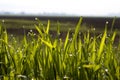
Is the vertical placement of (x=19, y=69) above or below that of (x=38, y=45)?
below

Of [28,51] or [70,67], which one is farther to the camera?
[28,51]

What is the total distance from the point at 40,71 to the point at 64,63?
19cm

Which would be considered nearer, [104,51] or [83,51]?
[83,51]

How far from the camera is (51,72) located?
9.20 feet

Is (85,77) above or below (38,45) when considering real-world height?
below

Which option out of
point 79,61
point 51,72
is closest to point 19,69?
point 51,72

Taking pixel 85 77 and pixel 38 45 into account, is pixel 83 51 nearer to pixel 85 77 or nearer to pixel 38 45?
pixel 85 77

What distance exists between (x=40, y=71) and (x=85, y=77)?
35 centimetres

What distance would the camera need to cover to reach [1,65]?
3.10 meters

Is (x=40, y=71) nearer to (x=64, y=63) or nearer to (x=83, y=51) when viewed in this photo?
(x=64, y=63)

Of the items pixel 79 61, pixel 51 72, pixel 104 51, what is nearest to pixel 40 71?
pixel 51 72

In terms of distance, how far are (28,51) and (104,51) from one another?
620mm

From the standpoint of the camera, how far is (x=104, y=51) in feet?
10.1

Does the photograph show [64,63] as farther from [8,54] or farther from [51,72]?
[8,54]
